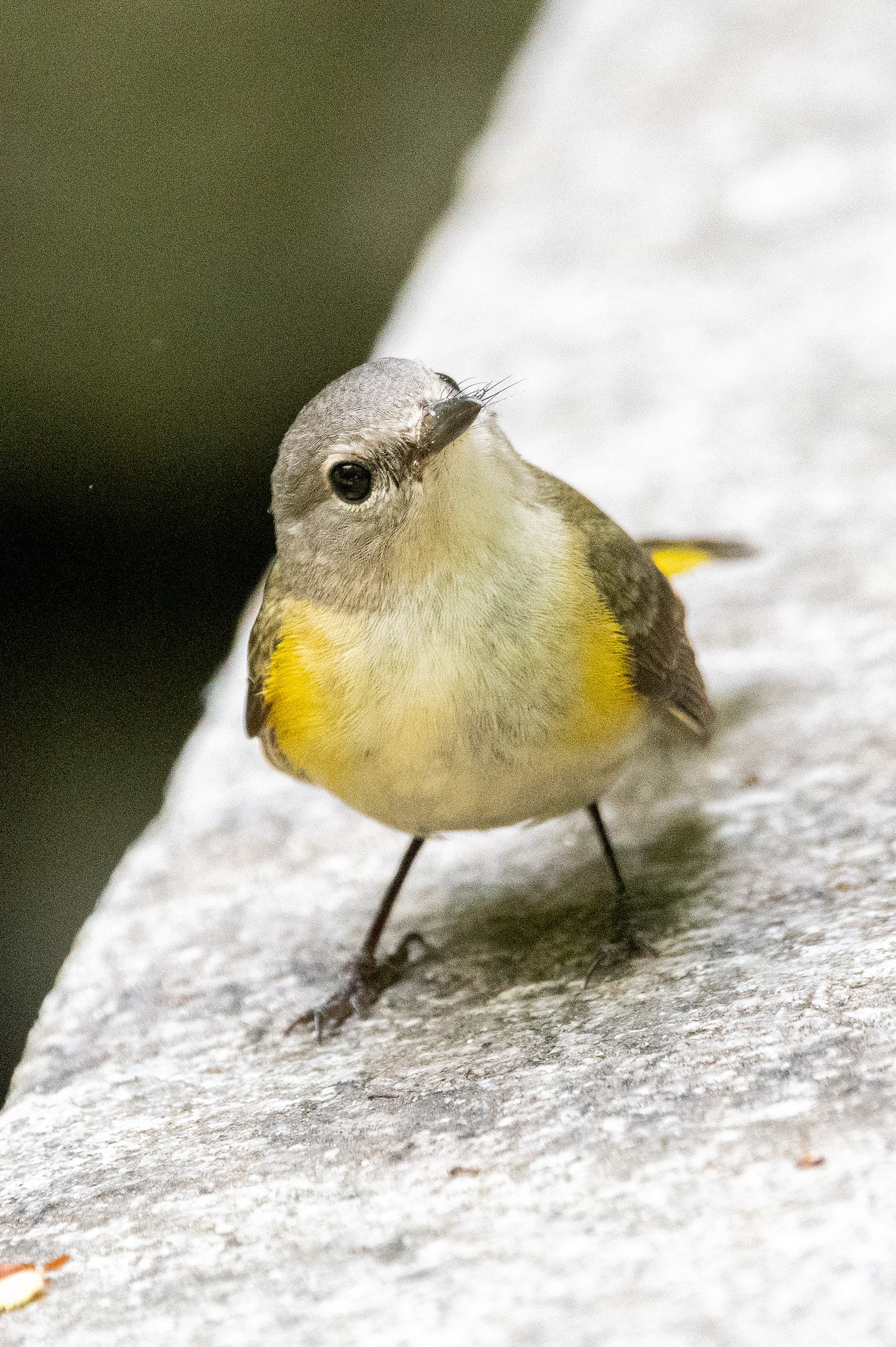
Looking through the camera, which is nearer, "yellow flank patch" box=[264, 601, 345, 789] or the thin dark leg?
"yellow flank patch" box=[264, 601, 345, 789]

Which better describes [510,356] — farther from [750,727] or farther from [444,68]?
[444,68]

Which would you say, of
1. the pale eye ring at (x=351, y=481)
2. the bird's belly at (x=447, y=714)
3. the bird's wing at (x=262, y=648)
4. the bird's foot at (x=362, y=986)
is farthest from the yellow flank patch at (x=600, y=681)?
the bird's foot at (x=362, y=986)

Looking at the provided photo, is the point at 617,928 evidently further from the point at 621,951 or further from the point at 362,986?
the point at 362,986

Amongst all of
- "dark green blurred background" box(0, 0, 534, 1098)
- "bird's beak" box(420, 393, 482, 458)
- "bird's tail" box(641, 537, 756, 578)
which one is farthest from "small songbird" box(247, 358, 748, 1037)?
"dark green blurred background" box(0, 0, 534, 1098)

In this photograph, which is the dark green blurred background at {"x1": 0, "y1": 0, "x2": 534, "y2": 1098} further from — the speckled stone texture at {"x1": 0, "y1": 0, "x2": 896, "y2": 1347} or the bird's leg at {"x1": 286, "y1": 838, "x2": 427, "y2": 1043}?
the bird's leg at {"x1": 286, "y1": 838, "x2": 427, "y2": 1043}

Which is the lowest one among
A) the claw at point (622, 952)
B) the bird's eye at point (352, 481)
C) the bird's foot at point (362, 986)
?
the bird's foot at point (362, 986)

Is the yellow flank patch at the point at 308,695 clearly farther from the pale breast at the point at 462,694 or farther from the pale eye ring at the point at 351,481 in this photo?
the pale eye ring at the point at 351,481

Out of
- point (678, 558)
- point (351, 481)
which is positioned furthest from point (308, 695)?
point (678, 558)
